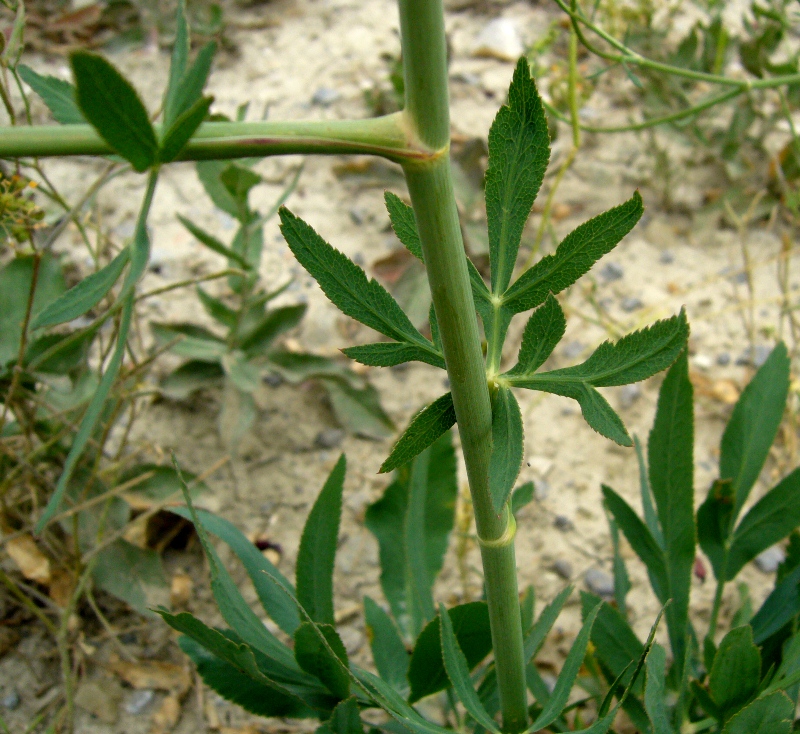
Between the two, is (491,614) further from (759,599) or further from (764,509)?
(759,599)

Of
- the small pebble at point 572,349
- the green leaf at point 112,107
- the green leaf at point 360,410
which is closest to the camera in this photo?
the green leaf at point 112,107

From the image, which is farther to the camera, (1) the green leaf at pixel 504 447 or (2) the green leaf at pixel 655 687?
(2) the green leaf at pixel 655 687

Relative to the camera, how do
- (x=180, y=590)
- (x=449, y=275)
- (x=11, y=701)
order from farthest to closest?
(x=180, y=590), (x=11, y=701), (x=449, y=275)

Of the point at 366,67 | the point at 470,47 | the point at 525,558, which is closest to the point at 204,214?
the point at 366,67

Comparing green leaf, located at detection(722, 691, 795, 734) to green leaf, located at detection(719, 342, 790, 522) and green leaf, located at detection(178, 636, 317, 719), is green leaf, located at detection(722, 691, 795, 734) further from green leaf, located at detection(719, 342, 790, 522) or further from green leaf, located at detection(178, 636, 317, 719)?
green leaf, located at detection(178, 636, 317, 719)

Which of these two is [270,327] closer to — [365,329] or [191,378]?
[191,378]

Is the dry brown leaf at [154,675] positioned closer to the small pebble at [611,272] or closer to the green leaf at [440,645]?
the green leaf at [440,645]

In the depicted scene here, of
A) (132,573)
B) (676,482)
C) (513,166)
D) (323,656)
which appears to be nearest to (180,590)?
(132,573)

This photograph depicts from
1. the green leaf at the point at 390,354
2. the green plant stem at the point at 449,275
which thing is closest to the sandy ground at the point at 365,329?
the green plant stem at the point at 449,275
